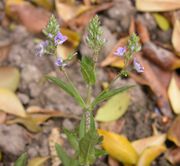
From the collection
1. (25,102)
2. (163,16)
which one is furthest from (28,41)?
(163,16)

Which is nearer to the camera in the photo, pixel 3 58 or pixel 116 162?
pixel 116 162

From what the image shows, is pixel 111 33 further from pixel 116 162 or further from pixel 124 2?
pixel 116 162

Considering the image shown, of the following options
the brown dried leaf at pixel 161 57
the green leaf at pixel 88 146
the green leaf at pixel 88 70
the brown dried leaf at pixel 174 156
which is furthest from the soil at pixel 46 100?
the green leaf at pixel 88 70

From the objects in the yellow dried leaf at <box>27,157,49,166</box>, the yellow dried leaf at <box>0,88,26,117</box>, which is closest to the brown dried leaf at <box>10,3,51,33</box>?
the yellow dried leaf at <box>0,88,26,117</box>

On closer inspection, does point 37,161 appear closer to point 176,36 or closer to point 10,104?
point 10,104

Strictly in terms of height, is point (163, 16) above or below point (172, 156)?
above

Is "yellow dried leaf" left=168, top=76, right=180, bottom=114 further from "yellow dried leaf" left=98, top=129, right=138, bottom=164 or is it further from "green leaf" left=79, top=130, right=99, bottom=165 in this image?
"green leaf" left=79, top=130, right=99, bottom=165
